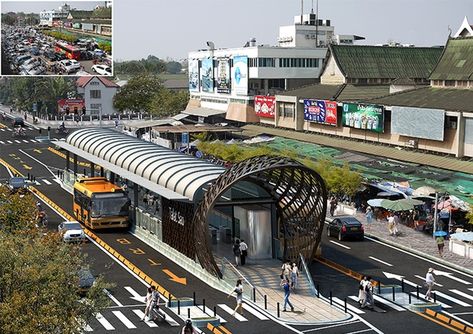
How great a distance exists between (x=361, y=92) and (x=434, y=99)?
19061 mm

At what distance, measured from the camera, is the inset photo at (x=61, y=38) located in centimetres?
7256

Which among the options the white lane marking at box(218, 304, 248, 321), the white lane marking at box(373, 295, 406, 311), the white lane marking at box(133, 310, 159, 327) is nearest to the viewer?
the white lane marking at box(133, 310, 159, 327)

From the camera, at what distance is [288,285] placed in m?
40.2

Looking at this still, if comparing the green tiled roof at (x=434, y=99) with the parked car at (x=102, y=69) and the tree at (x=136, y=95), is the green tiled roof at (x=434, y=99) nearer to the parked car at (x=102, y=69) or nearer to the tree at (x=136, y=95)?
the parked car at (x=102, y=69)

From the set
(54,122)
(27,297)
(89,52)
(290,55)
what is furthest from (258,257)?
(54,122)

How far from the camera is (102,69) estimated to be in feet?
246

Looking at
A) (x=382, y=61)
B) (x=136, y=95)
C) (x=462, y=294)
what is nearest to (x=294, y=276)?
(x=462, y=294)

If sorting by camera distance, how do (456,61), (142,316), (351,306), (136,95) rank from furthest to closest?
(136,95), (456,61), (351,306), (142,316)

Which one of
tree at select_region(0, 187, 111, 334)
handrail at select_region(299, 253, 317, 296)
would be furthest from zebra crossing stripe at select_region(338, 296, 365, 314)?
tree at select_region(0, 187, 111, 334)

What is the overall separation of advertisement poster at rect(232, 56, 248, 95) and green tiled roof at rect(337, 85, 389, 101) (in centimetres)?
2310

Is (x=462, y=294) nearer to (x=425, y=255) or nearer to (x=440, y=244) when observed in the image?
(x=440, y=244)

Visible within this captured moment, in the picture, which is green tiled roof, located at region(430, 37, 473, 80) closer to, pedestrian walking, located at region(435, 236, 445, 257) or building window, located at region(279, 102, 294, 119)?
building window, located at region(279, 102, 294, 119)

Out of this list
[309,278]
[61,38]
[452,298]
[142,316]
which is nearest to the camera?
[142,316]

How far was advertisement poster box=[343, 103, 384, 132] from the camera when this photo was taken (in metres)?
82.8
